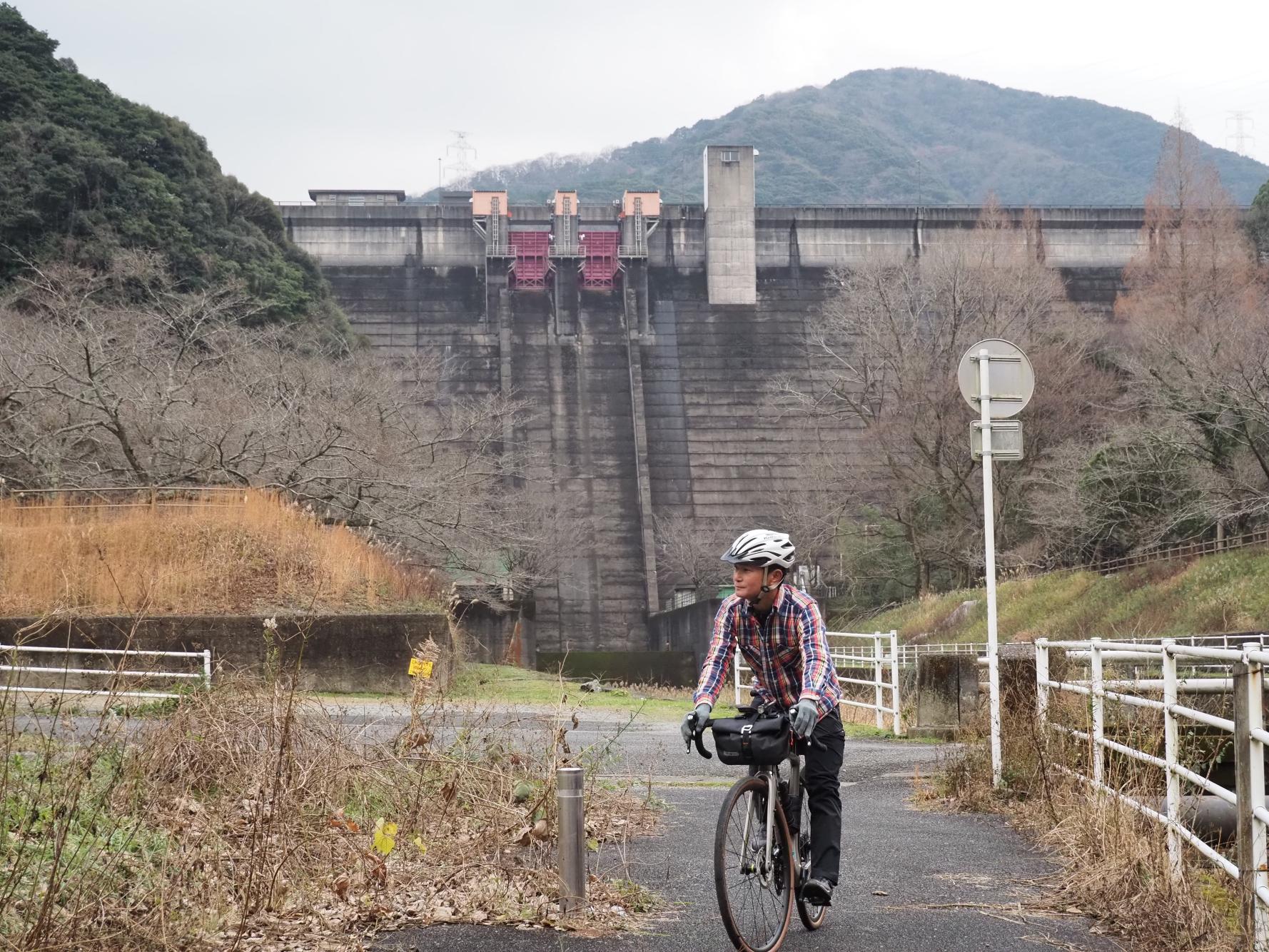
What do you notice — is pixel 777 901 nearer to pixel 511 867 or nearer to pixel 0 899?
pixel 511 867

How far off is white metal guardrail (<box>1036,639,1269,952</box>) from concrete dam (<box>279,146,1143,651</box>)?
39.5m

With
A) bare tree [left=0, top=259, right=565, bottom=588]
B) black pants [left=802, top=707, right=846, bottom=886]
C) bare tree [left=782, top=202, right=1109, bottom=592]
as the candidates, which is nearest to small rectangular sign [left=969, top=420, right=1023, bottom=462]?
black pants [left=802, top=707, right=846, bottom=886]

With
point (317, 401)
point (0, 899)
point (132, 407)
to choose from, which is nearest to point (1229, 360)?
point (317, 401)

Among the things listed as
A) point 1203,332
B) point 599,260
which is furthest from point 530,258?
point 1203,332

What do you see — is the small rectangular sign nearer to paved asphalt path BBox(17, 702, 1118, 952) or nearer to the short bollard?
paved asphalt path BBox(17, 702, 1118, 952)

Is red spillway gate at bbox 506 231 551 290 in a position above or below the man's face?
above

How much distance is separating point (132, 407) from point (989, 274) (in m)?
25.4

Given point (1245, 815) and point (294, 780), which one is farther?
point (294, 780)

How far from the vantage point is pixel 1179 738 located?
7.13 meters

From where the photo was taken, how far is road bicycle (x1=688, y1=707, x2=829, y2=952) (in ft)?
17.9

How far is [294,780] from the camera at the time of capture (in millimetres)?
7043

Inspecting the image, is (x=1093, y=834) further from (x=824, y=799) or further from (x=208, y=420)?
(x=208, y=420)

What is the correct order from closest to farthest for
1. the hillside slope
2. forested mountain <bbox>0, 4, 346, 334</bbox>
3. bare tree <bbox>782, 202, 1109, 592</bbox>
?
the hillside slope < forested mountain <bbox>0, 4, 346, 334</bbox> < bare tree <bbox>782, 202, 1109, 592</bbox>

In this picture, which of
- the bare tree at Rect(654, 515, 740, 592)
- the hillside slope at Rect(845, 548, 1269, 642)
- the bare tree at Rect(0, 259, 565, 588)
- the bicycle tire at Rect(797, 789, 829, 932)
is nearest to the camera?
the bicycle tire at Rect(797, 789, 829, 932)
